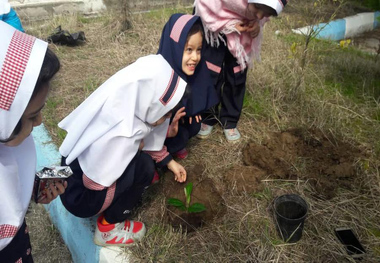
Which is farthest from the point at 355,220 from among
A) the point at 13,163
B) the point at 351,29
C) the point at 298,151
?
the point at 351,29

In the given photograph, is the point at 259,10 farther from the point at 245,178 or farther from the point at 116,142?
the point at 116,142

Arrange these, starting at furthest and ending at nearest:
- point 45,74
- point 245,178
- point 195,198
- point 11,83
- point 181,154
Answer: point 181,154, point 245,178, point 195,198, point 45,74, point 11,83

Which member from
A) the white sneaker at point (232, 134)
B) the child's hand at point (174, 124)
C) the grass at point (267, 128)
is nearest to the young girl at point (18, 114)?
the grass at point (267, 128)

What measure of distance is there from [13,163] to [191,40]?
161 centimetres

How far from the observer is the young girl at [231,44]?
246 cm

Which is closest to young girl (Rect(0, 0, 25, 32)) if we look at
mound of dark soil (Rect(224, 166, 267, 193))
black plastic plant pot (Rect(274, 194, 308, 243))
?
mound of dark soil (Rect(224, 166, 267, 193))

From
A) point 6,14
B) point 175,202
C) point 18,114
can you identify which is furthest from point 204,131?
point 6,14

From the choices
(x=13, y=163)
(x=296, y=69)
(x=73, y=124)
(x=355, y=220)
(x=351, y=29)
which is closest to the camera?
(x=13, y=163)

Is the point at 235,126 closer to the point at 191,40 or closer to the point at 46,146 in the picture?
the point at 191,40

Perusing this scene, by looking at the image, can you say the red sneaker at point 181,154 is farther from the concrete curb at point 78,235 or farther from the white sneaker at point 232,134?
the concrete curb at point 78,235

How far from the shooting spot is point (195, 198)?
2.34 metres

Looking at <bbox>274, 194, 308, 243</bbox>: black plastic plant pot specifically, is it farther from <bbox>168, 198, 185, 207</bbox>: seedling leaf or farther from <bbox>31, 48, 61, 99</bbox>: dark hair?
<bbox>31, 48, 61, 99</bbox>: dark hair

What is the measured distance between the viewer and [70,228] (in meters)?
2.34

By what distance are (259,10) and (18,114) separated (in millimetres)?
1814
